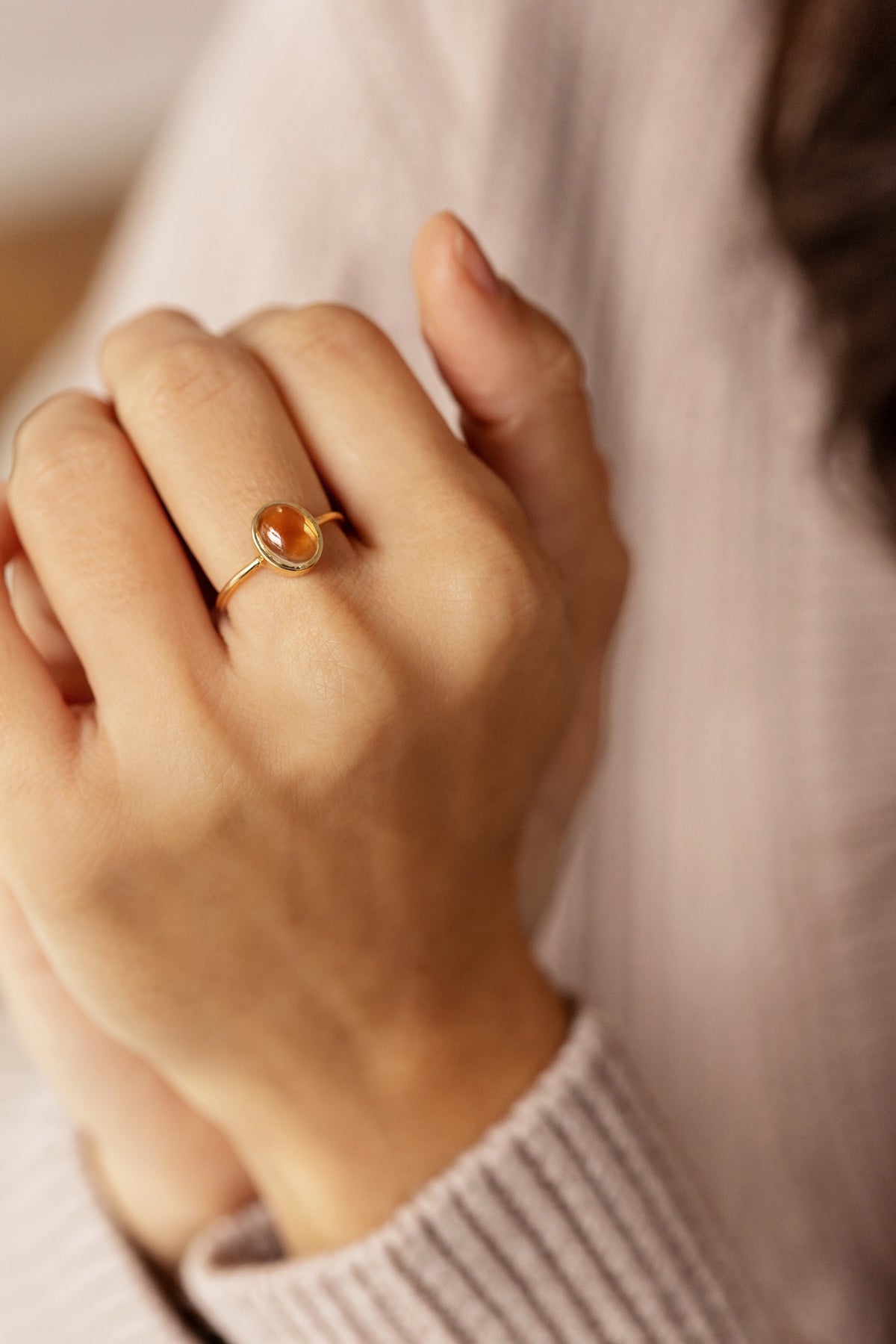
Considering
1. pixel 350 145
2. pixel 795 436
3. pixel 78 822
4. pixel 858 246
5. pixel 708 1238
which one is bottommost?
pixel 708 1238

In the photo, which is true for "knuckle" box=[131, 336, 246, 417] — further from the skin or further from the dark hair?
the dark hair

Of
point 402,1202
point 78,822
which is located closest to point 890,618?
point 402,1202

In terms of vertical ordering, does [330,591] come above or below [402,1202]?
above

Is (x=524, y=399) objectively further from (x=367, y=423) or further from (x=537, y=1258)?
(x=537, y=1258)

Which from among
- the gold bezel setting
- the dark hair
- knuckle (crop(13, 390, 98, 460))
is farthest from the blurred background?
the gold bezel setting

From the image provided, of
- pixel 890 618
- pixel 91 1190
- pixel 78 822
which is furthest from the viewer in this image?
pixel 890 618

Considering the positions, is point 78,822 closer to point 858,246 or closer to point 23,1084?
point 23,1084

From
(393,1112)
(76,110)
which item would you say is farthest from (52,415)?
(76,110)

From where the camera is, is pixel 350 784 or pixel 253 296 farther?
pixel 253 296
